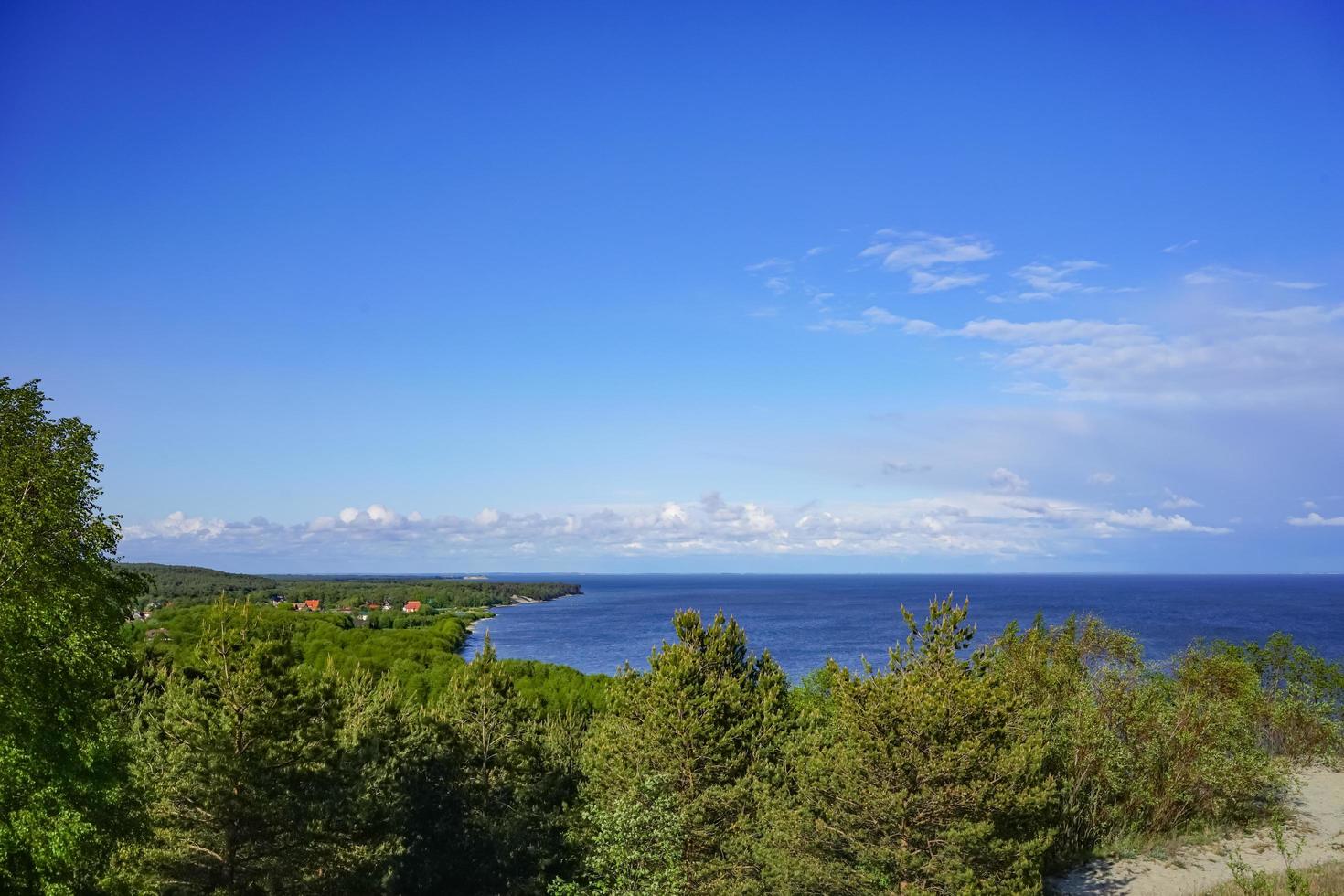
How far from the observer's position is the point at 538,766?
109 feet

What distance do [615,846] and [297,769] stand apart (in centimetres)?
1052

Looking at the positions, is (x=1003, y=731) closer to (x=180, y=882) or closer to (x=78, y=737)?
(x=78, y=737)

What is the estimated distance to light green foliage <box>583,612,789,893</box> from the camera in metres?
27.3

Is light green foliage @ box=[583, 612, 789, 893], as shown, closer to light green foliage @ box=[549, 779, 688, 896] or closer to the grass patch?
light green foliage @ box=[549, 779, 688, 896]

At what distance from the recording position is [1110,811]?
111ft

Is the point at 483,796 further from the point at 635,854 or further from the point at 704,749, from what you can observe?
the point at 635,854

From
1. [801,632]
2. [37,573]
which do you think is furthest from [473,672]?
[801,632]

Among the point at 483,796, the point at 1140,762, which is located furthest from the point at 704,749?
the point at 1140,762

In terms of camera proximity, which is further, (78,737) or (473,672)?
(473,672)

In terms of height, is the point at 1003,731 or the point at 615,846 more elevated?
the point at 1003,731

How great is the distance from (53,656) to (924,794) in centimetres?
2054

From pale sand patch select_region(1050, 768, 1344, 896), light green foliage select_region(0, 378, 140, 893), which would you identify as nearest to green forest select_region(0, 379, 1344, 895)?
light green foliage select_region(0, 378, 140, 893)

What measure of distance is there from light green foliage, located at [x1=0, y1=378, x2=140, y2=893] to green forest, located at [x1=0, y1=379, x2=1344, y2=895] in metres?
0.05

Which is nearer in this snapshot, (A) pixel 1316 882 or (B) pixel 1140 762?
(A) pixel 1316 882
